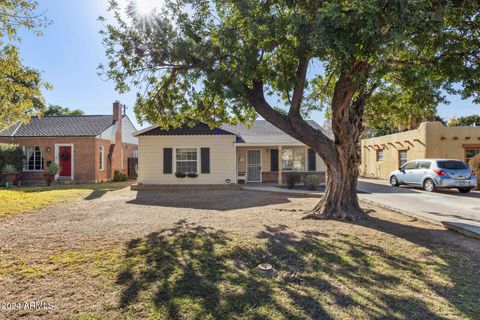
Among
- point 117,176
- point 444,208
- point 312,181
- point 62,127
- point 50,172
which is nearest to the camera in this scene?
point 444,208

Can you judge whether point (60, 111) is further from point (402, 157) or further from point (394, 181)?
point (402, 157)

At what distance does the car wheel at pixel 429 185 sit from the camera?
13.8 m

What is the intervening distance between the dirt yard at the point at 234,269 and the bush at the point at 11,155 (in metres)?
11.8

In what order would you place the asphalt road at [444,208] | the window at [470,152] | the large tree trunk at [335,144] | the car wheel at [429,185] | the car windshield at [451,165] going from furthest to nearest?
the window at [470,152], the car wheel at [429,185], the car windshield at [451,165], the large tree trunk at [335,144], the asphalt road at [444,208]

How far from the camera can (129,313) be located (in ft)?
9.69

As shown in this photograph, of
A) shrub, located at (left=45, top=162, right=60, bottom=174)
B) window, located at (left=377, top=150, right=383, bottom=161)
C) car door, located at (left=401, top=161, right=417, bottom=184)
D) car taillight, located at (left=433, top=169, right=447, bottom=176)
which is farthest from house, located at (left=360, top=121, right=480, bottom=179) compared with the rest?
shrub, located at (left=45, top=162, right=60, bottom=174)

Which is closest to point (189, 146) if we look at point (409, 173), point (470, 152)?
point (409, 173)

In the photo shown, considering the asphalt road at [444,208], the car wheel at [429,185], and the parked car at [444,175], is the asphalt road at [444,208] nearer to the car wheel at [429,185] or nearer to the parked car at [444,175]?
the parked car at [444,175]

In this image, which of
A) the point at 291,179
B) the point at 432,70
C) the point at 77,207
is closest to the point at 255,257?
the point at 432,70

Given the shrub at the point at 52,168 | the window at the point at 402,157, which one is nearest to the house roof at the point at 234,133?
the shrub at the point at 52,168

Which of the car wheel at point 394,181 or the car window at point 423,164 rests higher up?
the car window at point 423,164

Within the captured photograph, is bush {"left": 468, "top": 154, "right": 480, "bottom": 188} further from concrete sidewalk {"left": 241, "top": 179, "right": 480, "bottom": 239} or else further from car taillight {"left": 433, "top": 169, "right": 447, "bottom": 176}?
concrete sidewalk {"left": 241, "top": 179, "right": 480, "bottom": 239}

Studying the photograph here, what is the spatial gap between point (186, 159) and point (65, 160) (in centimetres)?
857

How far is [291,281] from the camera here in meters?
3.78
